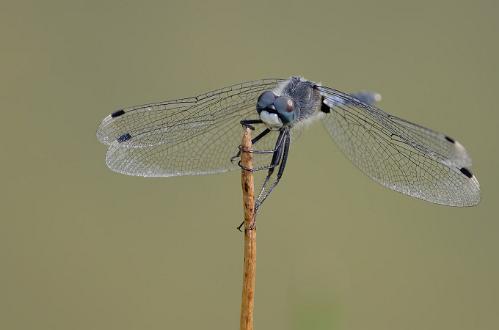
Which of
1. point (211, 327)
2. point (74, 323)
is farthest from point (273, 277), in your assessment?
point (74, 323)

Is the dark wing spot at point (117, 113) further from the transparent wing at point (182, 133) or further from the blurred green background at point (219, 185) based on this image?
the blurred green background at point (219, 185)

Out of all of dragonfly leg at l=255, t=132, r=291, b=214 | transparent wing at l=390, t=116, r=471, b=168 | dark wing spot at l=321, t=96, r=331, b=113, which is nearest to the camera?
dragonfly leg at l=255, t=132, r=291, b=214

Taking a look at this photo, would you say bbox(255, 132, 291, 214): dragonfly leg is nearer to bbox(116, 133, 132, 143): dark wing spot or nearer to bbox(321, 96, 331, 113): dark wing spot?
bbox(321, 96, 331, 113): dark wing spot

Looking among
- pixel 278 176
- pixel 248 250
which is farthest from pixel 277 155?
pixel 248 250

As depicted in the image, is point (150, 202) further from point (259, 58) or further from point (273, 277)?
point (259, 58)

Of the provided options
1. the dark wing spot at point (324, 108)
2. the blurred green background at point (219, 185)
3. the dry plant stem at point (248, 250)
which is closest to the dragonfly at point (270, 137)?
the dark wing spot at point (324, 108)

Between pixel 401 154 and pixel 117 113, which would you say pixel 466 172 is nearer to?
pixel 401 154

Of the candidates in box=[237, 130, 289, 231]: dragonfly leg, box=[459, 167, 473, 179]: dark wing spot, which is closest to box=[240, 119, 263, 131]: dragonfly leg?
box=[237, 130, 289, 231]: dragonfly leg
